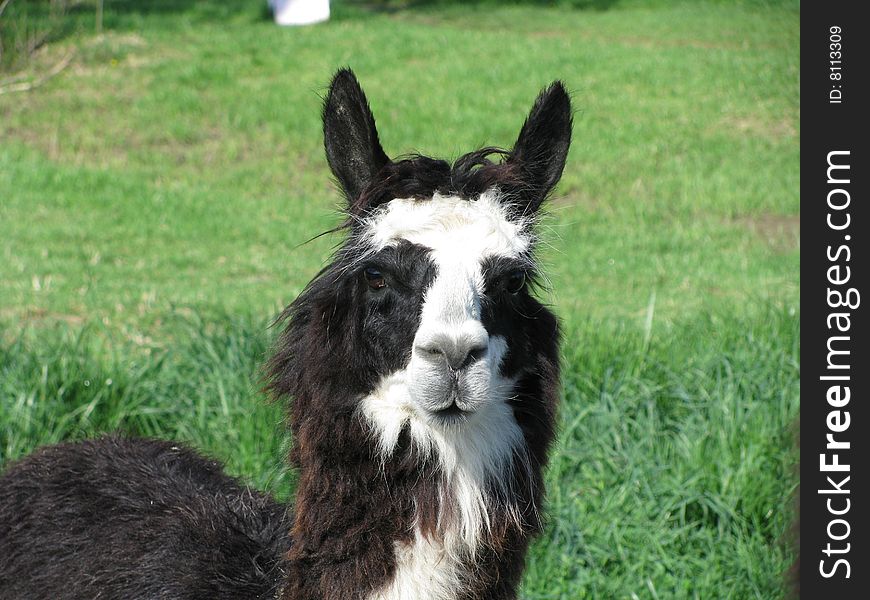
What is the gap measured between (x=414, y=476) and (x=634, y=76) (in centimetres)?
1361

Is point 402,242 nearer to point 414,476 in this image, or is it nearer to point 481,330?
point 481,330

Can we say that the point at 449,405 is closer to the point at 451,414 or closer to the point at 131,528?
the point at 451,414

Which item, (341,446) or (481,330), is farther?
(341,446)

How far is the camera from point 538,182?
10.9 ft

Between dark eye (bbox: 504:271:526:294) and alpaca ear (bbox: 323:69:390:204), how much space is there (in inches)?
18.2

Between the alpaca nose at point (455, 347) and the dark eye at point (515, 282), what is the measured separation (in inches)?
11.8

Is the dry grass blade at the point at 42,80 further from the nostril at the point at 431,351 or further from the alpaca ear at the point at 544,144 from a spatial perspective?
the nostril at the point at 431,351

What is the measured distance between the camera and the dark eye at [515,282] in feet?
9.89

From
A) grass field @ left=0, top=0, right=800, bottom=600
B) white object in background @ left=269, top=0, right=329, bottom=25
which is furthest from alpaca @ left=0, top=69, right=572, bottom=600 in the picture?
white object in background @ left=269, top=0, right=329, bottom=25

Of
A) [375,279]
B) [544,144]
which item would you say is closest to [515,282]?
[375,279]

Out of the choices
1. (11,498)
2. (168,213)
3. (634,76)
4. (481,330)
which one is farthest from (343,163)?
(634,76)

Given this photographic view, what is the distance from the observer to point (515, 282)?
3.05m

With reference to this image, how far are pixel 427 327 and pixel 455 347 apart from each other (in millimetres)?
89
